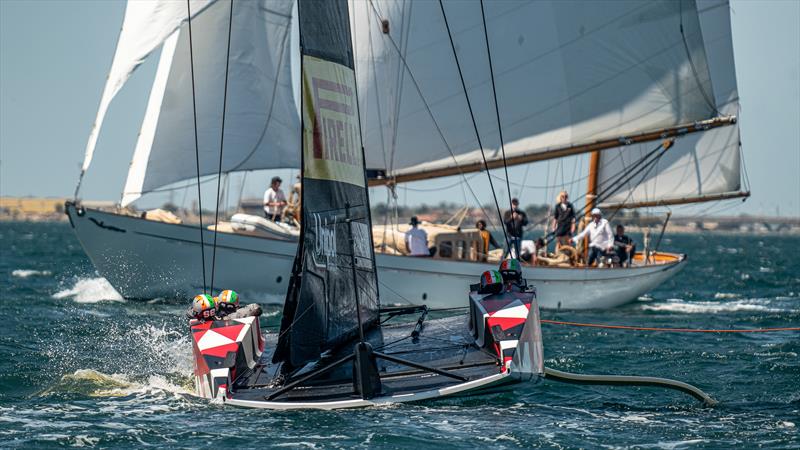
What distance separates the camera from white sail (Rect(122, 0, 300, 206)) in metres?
20.5

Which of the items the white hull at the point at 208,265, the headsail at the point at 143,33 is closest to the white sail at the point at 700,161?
the white hull at the point at 208,265

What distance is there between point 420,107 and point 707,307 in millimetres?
7104

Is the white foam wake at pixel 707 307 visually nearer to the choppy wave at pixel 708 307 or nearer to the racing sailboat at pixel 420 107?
the choppy wave at pixel 708 307

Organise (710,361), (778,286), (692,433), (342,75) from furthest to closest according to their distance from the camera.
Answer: (778,286) → (710,361) → (342,75) → (692,433)

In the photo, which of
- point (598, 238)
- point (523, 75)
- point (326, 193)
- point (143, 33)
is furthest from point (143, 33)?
point (326, 193)

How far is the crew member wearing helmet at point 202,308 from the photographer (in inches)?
444

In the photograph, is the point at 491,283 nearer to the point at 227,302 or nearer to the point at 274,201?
the point at 227,302

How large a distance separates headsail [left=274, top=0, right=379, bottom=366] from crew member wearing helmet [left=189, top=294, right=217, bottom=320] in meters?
0.77

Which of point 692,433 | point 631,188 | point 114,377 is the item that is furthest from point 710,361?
point 631,188

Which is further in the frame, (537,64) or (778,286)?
(778,286)

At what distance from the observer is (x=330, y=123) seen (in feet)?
35.6

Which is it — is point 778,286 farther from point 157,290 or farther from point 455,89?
point 157,290

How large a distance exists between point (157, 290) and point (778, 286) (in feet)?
58.1

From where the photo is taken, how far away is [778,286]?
31.4 metres
